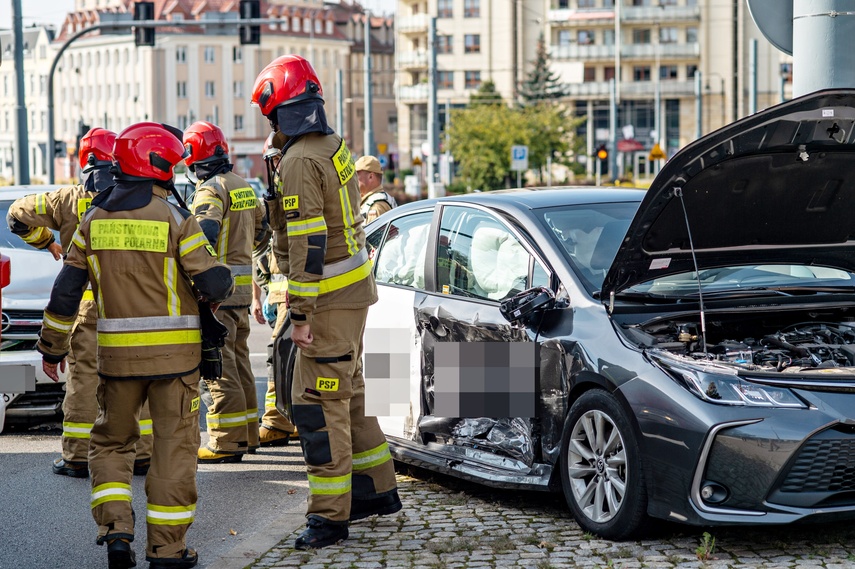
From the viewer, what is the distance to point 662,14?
9006cm

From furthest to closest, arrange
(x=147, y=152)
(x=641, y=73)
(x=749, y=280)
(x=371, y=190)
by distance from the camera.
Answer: (x=641, y=73) → (x=371, y=190) → (x=749, y=280) → (x=147, y=152)

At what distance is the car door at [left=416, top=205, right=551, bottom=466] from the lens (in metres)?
6.08

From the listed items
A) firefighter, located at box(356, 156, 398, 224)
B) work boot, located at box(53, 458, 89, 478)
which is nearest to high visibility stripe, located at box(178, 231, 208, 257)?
work boot, located at box(53, 458, 89, 478)

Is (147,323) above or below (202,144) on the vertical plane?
below

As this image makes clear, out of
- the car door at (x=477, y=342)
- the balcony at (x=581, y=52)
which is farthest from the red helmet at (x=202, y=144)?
the balcony at (x=581, y=52)

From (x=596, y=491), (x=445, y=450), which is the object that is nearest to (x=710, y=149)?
(x=596, y=491)

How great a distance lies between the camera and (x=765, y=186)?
5.96 meters

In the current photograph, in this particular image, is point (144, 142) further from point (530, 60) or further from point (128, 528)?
point (530, 60)

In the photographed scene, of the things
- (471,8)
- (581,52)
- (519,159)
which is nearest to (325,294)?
(519,159)

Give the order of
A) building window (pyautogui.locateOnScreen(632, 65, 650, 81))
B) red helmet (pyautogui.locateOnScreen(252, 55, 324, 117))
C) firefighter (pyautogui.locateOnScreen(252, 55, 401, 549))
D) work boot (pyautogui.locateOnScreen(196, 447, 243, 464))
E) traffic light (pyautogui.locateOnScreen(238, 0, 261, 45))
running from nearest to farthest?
firefighter (pyautogui.locateOnScreen(252, 55, 401, 549)), red helmet (pyautogui.locateOnScreen(252, 55, 324, 117)), work boot (pyautogui.locateOnScreen(196, 447, 243, 464)), traffic light (pyautogui.locateOnScreen(238, 0, 261, 45)), building window (pyautogui.locateOnScreen(632, 65, 650, 81))

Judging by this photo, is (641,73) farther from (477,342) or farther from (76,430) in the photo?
(477,342)

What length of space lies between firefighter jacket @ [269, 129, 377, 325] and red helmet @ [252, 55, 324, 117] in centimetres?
19

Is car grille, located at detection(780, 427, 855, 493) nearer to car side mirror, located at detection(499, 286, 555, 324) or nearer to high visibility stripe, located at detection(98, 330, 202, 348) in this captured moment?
car side mirror, located at detection(499, 286, 555, 324)

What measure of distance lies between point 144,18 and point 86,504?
22412 mm
